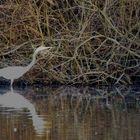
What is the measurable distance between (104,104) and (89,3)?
431cm

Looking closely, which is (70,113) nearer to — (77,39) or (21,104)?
(21,104)

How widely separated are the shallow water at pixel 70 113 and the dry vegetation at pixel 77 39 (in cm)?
56

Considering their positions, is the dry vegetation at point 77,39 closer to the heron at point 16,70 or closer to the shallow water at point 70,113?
the shallow water at point 70,113

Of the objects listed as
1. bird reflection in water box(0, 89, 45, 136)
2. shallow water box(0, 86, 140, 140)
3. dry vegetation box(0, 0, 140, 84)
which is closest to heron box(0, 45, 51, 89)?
shallow water box(0, 86, 140, 140)

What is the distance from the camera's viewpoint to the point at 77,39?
54.7 ft

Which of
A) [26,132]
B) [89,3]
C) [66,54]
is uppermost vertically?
[89,3]

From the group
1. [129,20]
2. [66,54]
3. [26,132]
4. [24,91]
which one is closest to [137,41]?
[129,20]

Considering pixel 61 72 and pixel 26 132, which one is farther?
pixel 61 72

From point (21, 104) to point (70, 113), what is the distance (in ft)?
4.84

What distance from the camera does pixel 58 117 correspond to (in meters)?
11.5

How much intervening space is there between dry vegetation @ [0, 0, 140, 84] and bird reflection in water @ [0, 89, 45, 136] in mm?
1576

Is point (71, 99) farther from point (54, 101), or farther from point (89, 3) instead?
point (89, 3)

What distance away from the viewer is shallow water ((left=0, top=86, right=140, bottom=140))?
9844 millimetres

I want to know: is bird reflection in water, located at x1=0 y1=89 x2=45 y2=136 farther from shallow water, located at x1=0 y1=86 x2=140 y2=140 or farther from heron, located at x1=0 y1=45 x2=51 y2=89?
heron, located at x1=0 y1=45 x2=51 y2=89
